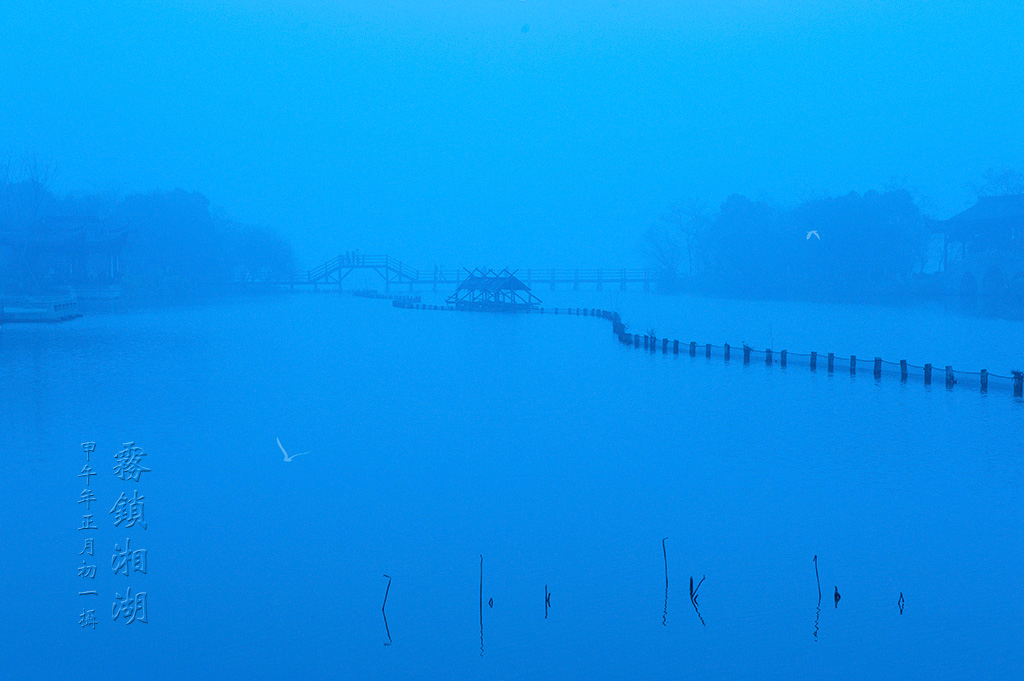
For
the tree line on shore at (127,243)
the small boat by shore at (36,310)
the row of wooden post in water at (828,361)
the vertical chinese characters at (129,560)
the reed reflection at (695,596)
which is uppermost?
the tree line on shore at (127,243)

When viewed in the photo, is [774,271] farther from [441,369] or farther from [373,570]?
[373,570]

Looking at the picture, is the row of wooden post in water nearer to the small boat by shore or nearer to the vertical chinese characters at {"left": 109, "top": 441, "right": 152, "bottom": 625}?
the vertical chinese characters at {"left": 109, "top": 441, "right": 152, "bottom": 625}

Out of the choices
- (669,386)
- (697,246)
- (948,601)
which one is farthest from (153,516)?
(697,246)

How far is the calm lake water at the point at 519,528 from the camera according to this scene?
6.86m

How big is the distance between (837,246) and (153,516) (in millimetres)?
62323

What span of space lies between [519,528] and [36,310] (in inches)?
1441

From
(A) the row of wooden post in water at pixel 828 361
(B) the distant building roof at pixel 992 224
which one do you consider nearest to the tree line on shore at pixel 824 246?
(B) the distant building roof at pixel 992 224

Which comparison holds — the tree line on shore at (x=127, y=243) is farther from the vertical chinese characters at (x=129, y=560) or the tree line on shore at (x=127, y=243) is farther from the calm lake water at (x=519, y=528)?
the vertical chinese characters at (x=129, y=560)

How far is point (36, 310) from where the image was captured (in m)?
39.1

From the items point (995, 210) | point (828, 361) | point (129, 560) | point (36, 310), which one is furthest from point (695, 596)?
point (995, 210)

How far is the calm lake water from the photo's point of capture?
6.86 m

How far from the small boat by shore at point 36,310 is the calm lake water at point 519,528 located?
18041 millimetres

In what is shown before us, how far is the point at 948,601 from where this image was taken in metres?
7.63

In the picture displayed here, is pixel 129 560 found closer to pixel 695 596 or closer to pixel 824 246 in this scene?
pixel 695 596
